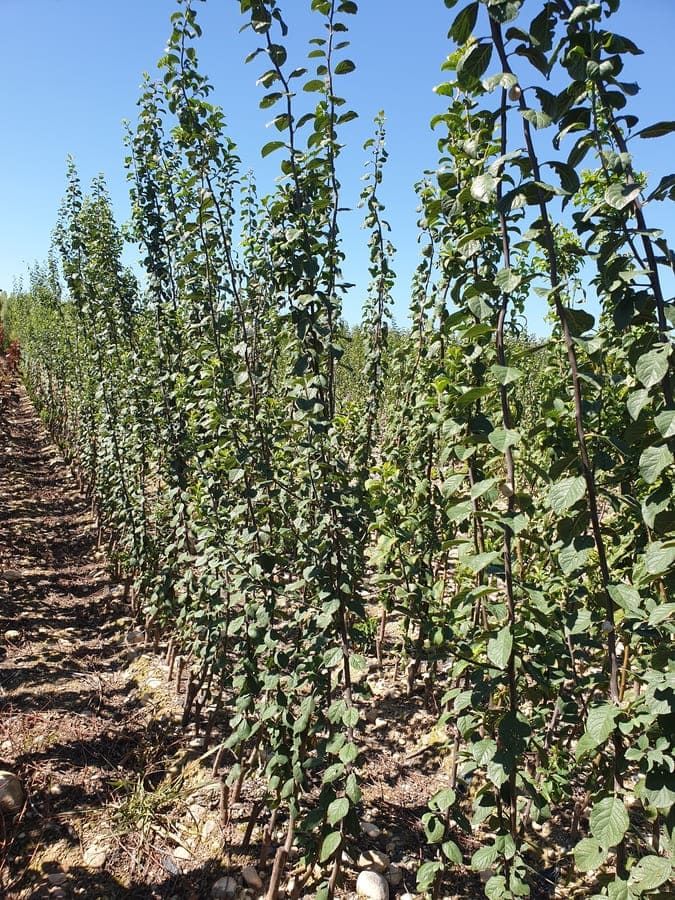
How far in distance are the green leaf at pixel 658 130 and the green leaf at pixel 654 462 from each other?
78 centimetres

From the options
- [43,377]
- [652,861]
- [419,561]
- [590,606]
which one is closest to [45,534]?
[419,561]

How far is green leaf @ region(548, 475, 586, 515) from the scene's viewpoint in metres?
1.37

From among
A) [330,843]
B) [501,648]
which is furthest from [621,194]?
[330,843]

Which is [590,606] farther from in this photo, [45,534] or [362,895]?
[45,534]

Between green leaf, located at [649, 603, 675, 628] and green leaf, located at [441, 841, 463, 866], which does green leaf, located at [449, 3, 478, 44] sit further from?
green leaf, located at [441, 841, 463, 866]

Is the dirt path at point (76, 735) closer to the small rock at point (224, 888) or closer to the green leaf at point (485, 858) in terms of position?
the small rock at point (224, 888)

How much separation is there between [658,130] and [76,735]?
4555 millimetres

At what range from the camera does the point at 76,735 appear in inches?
144

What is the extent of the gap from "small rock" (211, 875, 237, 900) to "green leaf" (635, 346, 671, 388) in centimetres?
299

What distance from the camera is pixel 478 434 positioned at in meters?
1.65

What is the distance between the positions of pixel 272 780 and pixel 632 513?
1904 mm

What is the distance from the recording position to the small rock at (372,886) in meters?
2.47

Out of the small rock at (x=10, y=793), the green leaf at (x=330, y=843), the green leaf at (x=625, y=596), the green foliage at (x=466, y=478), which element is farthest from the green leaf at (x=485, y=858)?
the small rock at (x=10, y=793)

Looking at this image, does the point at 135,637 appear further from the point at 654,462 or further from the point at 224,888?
the point at 654,462
